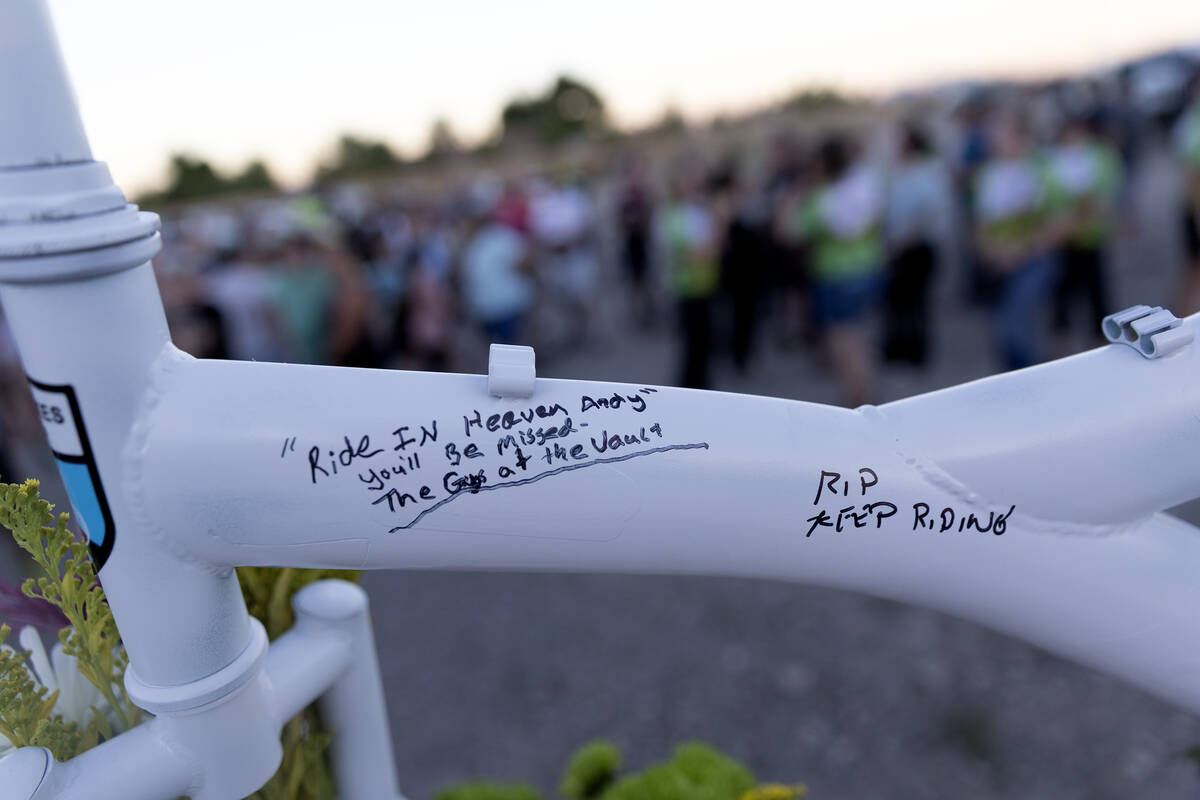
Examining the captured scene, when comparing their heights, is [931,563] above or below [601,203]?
above

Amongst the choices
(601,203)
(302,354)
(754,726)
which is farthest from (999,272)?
(601,203)

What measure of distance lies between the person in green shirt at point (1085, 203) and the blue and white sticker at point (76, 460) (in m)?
5.10

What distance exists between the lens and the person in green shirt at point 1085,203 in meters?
4.61

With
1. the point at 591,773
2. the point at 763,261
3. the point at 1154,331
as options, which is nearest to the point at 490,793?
the point at 591,773

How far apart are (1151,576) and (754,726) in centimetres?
206

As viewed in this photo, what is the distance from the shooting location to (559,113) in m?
42.4

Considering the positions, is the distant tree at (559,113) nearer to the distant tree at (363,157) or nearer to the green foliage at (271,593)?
the distant tree at (363,157)

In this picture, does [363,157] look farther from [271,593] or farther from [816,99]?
[271,593]

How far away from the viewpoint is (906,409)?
0.90 metres

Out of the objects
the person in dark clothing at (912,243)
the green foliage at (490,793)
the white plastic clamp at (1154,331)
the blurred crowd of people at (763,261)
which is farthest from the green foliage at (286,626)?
the person in dark clothing at (912,243)

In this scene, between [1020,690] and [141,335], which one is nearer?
[141,335]

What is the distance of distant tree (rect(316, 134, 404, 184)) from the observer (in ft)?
114

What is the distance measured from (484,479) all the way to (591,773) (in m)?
1.01

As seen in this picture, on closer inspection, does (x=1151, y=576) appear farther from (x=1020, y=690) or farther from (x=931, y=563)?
(x=1020, y=690)
